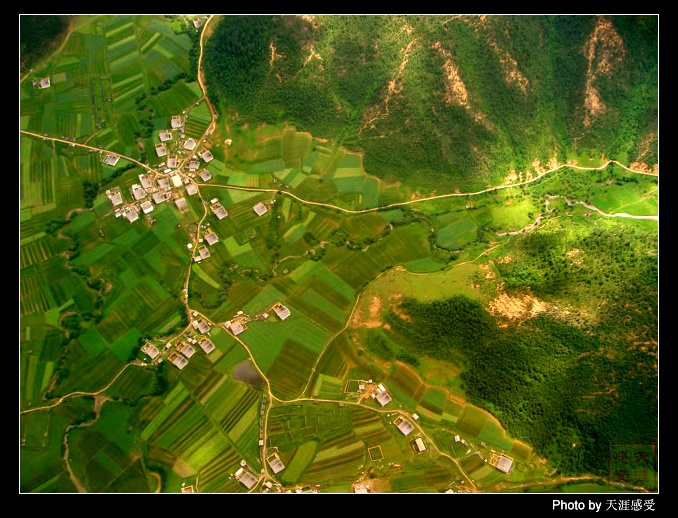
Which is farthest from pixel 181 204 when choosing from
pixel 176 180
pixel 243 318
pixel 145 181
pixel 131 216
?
pixel 243 318

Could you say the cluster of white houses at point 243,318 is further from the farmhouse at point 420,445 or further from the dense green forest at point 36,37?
the dense green forest at point 36,37

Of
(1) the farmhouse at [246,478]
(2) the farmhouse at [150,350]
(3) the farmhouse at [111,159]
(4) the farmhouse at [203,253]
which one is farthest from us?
(3) the farmhouse at [111,159]

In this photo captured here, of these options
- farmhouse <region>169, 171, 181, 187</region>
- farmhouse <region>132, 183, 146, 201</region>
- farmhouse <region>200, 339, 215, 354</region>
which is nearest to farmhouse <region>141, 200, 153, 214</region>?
farmhouse <region>132, 183, 146, 201</region>

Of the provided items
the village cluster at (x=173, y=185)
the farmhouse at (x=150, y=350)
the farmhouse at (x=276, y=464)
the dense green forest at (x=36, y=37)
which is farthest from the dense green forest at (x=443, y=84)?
the farmhouse at (x=276, y=464)

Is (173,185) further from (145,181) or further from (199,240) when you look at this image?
(199,240)

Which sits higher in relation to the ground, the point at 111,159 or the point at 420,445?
the point at 111,159

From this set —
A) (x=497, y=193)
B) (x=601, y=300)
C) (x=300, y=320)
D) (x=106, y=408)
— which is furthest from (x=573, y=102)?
(x=106, y=408)

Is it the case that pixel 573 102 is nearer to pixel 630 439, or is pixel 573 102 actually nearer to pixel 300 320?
pixel 630 439
